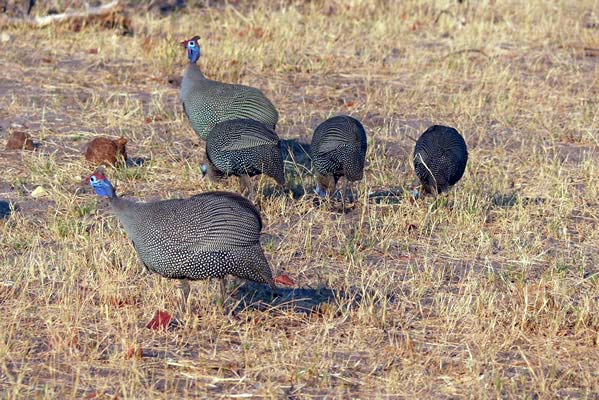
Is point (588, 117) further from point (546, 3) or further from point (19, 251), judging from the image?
point (19, 251)

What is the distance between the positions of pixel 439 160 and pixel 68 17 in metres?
4.76

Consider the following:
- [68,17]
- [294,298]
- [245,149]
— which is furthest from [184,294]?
[68,17]

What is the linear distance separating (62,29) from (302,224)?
4.49 m

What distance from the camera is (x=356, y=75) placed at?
879cm

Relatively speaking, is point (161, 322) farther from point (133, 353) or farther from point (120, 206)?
point (120, 206)

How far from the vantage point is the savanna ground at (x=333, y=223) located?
13.2ft

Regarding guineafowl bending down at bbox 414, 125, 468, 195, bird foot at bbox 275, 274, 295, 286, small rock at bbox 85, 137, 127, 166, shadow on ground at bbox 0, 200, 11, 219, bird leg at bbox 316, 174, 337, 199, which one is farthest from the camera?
small rock at bbox 85, 137, 127, 166

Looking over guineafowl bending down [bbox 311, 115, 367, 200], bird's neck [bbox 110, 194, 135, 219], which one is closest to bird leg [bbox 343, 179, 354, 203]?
guineafowl bending down [bbox 311, 115, 367, 200]

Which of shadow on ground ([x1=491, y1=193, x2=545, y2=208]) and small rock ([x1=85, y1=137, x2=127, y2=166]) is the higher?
small rock ([x1=85, y1=137, x2=127, y2=166])

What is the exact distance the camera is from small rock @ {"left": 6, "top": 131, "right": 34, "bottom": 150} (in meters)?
6.67

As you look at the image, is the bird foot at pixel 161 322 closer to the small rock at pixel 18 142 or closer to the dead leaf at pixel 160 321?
the dead leaf at pixel 160 321

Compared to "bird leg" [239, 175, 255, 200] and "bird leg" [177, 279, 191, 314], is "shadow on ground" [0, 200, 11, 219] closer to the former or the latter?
"bird leg" [239, 175, 255, 200]

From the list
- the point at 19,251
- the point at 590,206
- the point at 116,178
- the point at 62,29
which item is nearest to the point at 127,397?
the point at 19,251

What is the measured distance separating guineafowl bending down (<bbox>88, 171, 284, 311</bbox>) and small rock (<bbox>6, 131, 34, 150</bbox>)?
2.50 metres
